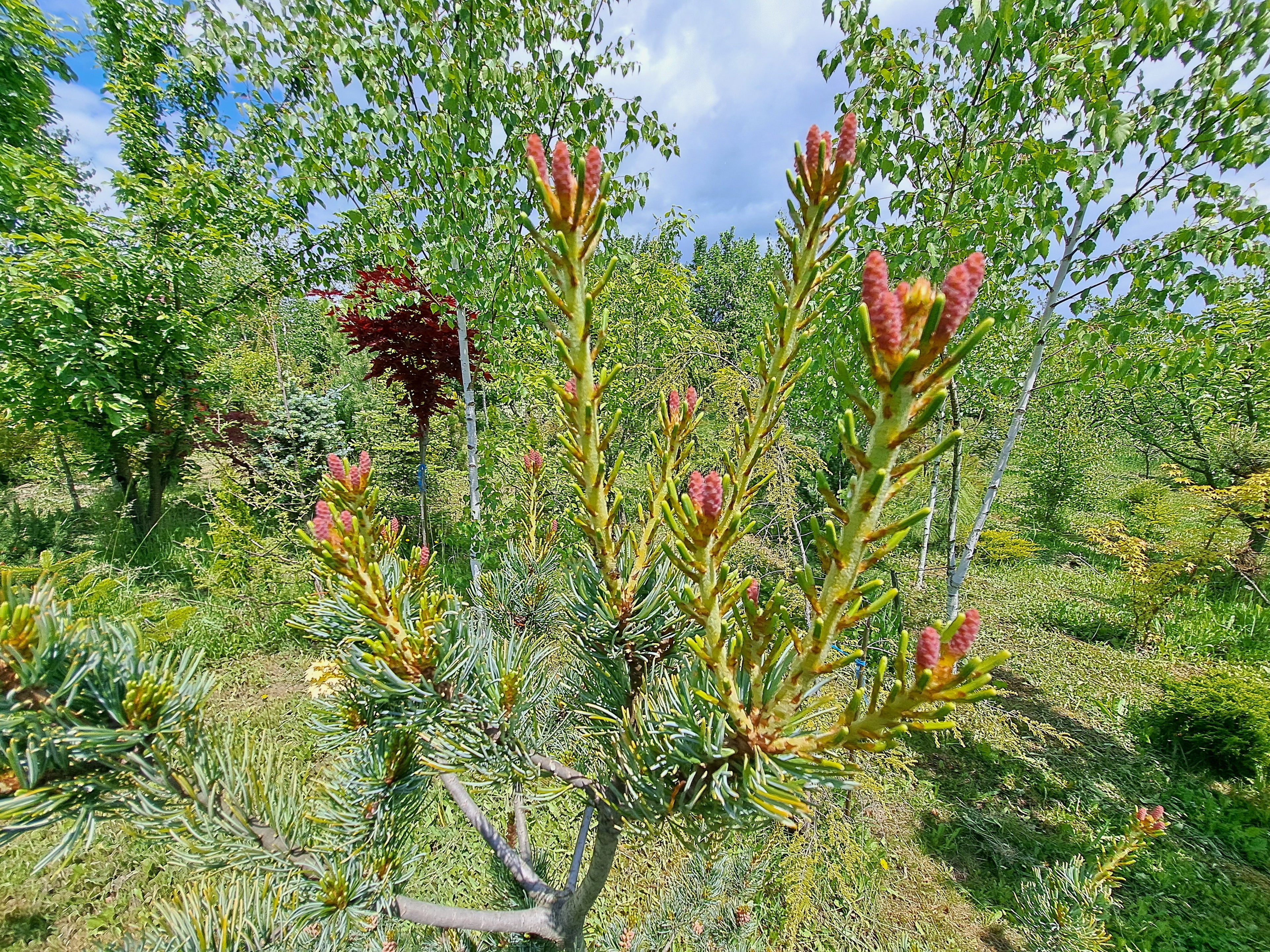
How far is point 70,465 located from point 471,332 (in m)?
9.89

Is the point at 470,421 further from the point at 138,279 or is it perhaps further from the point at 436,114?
the point at 138,279

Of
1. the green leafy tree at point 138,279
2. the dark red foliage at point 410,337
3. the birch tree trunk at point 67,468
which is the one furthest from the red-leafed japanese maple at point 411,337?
the birch tree trunk at point 67,468

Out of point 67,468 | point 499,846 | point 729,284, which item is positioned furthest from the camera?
point 729,284

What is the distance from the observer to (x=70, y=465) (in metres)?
8.51

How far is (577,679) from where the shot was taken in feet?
3.14

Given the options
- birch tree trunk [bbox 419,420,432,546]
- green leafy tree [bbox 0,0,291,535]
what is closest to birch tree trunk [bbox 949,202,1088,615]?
birch tree trunk [bbox 419,420,432,546]

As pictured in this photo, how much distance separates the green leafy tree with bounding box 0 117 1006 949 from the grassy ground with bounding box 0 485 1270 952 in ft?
3.59

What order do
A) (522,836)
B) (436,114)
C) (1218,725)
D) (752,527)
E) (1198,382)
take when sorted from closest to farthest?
(752,527) < (522,836) < (436,114) < (1218,725) < (1198,382)

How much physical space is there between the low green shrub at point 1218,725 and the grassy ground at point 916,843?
0.75ft

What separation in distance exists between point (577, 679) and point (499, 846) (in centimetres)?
65

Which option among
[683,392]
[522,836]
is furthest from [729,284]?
[522,836]

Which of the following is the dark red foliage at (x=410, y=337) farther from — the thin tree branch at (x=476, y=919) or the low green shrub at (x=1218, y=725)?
the low green shrub at (x=1218, y=725)

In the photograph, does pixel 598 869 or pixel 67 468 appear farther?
pixel 67 468

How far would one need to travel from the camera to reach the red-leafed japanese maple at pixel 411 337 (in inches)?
164
